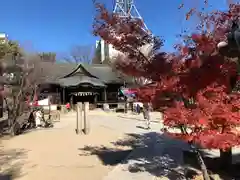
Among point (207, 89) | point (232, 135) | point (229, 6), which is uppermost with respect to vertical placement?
point (229, 6)

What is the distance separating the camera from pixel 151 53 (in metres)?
7.09

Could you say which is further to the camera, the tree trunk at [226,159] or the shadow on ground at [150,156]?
the tree trunk at [226,159]

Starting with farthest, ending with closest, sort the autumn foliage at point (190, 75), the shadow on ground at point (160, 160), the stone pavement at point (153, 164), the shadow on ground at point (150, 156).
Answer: the shadow on ground at point (150, 156), the shadow on ground at point (160, 160), the stone pavement at point (153, 164), the autumn foliage at point (190, 75)

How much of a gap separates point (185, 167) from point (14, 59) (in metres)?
12.0

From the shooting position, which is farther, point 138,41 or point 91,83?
point 91,83

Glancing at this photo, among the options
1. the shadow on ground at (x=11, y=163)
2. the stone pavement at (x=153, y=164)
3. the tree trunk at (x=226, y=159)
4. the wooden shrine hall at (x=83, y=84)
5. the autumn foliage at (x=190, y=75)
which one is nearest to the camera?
the autumn foliage at (x=190, y=75)

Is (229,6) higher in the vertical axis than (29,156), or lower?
higher

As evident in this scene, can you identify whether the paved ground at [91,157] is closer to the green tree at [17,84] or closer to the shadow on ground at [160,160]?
the shadow on ground at [160,160]

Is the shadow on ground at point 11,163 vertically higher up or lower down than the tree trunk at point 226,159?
lower down

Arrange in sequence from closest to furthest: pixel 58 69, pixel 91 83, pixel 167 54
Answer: pixel 167 54, pixel 91 83, pixel 58 69

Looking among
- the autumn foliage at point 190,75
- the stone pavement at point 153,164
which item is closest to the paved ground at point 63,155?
the stone pavement at point 153,164

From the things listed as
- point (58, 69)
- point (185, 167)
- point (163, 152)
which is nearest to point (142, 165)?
point (185, 167)

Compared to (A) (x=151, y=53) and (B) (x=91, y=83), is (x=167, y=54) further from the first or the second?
(B) (x=91, y=83)

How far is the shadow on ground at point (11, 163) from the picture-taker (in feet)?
26.2
